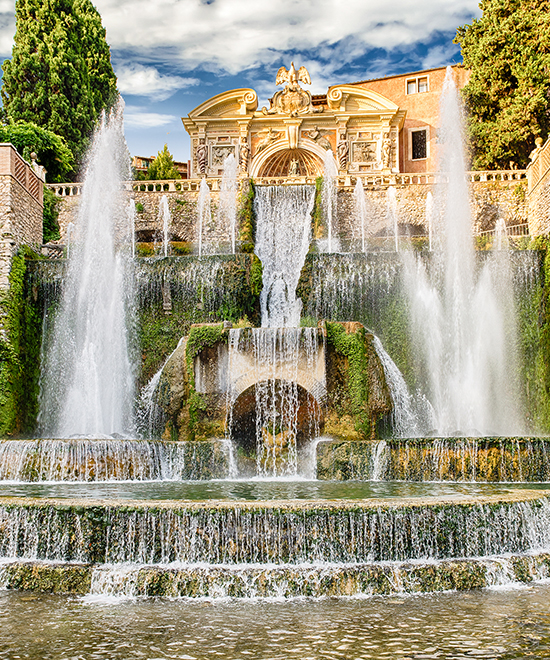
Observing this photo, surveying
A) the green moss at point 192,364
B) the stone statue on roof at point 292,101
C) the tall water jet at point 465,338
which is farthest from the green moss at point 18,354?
the stone statue on roof at point 292,101

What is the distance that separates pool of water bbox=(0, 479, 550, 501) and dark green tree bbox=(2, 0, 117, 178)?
18.1m

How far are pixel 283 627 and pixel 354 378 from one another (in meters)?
7.53

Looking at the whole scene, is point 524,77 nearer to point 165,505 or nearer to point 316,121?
point 316,121

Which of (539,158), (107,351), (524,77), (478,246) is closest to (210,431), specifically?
(107,351)

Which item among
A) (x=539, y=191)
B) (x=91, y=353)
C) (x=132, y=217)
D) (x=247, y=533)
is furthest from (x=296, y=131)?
(x=247, y=533)

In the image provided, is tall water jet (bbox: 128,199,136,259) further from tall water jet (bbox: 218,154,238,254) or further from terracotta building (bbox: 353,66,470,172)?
terracotta building (bbox: 353,66,470,172)

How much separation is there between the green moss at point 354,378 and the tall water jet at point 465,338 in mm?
3432

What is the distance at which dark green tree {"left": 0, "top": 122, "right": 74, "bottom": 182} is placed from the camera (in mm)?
21469

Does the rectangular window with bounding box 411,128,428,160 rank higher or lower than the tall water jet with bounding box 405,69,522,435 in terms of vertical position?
higher

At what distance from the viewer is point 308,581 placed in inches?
231

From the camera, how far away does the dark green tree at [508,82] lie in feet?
69.6

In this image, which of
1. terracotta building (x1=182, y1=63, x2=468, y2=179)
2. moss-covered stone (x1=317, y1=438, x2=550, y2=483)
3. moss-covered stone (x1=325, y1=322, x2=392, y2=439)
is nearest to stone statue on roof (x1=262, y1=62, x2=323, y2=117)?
terracotta building (x1=182, y1=63, x2=468, y2=179)

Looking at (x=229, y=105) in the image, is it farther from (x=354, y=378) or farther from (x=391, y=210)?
(x=354, y=378)

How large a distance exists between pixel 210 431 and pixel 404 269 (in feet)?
22.2
